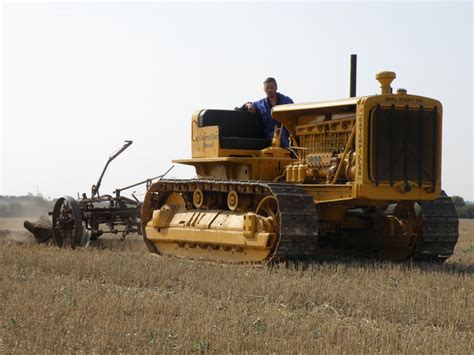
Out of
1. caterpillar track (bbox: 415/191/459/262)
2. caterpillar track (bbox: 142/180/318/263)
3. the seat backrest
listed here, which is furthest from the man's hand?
caterpillar track (bbox: 415/191/459/262)

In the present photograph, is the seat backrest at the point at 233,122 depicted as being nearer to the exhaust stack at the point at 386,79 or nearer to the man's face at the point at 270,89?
the man's face at the point at 270,89

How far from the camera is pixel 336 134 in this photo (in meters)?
13.4

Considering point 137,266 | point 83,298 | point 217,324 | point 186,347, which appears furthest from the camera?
point 137,266

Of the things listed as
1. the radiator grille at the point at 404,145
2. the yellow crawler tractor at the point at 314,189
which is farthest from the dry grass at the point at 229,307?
the radiator grille at the point at 404,145

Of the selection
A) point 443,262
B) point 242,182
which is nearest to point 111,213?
point 242,182

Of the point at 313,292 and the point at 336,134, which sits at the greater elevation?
the point at 336,134

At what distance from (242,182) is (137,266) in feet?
6.50

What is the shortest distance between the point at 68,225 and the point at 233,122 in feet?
12.8

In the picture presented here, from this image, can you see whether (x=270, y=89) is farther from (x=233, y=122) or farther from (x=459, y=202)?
(x=459, y=202)

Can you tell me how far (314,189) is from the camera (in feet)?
43.0

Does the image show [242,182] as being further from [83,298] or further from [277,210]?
[83,298]

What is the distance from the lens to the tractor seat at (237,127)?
14.7 metres

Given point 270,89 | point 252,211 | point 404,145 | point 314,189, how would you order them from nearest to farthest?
point 404,145
point 314,189
point 252,211
point 270,89

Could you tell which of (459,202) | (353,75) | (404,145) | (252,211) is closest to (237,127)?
(252,211)
